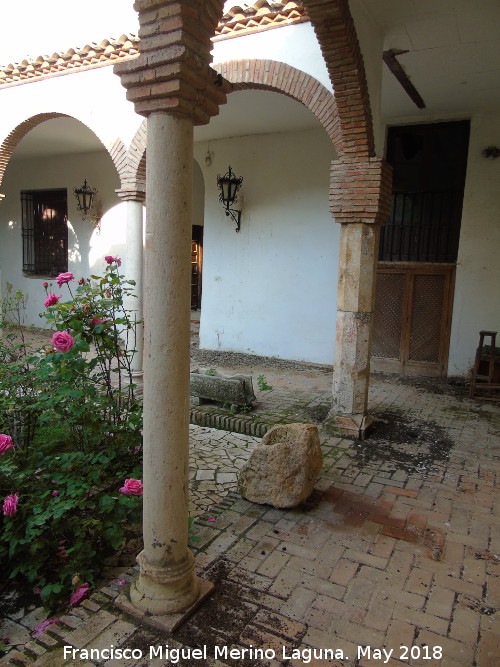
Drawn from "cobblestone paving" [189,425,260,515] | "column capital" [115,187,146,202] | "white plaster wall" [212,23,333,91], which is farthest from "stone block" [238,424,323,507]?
"column capital" [115,187,146,202]

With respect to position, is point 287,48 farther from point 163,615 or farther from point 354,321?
point 163,615

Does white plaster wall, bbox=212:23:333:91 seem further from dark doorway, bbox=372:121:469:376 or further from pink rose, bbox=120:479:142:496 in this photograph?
pink rose, bbox=120:479:142:496

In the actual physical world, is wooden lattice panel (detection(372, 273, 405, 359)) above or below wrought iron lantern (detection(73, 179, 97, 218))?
below

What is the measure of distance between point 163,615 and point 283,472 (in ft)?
4.65

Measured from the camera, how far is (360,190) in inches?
193

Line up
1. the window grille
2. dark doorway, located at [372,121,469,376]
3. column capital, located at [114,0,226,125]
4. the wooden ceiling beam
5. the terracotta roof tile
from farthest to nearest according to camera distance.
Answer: the window grille → dark doorway, located at [372,121,469,376] → the wooden ceiling beam → the terracotta roof tile → column capital, located at [114,0,226,125]

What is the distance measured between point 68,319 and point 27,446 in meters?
1.02

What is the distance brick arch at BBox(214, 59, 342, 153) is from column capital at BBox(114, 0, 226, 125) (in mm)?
2770

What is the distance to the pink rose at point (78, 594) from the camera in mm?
2570

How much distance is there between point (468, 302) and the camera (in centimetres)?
757

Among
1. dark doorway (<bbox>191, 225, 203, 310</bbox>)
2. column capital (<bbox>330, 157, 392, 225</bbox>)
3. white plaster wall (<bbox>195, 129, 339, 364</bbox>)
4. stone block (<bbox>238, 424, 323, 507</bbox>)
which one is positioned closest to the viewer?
stone block (<bbox>238, 424, 323, 507</bbox>)

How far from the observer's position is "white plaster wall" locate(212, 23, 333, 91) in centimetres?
514

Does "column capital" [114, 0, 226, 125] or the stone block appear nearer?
"column capital" [114, 0, 226, 125]

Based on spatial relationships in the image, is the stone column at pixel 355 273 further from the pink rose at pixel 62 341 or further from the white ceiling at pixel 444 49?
the pink rose at pixel 62 341
